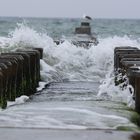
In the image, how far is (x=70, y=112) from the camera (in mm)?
6609

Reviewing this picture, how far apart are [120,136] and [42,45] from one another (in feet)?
40.0

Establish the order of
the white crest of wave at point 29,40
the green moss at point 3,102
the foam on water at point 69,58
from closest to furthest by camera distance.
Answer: the green moss at point 3,102 → the foam on water at point 69,58 → the white crest of wave at point 29,40

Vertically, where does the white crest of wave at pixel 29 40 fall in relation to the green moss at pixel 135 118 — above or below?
above

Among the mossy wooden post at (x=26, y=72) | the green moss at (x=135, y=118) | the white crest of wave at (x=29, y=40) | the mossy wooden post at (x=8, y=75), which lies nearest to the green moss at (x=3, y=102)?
the mossy wooden post at (x=8, y=75)

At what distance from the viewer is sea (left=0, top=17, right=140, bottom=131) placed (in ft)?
19.2

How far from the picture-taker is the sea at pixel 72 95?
5859mm

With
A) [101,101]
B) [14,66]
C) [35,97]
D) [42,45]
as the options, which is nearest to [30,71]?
[35,97]

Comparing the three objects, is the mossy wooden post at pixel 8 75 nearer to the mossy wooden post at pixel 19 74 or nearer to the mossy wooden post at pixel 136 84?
the mossy wooden post at pixel 19 74

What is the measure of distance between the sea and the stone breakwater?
168 mm

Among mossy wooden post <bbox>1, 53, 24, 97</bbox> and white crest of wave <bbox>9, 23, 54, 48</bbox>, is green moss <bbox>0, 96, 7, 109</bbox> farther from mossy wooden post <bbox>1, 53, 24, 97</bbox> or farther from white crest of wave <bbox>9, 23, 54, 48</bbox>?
white crest of wave <bbox>9, 23, 54, 48</bbox>

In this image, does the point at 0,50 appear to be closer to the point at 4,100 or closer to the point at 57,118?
the point at 4,100

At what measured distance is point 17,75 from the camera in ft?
30.3

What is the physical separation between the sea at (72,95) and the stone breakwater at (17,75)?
17cm

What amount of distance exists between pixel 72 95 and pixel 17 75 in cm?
104
